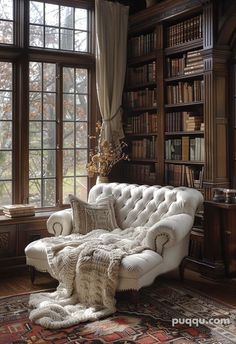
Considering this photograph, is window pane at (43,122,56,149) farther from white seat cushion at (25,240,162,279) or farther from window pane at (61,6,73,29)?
white seat cushion at (25,240,162,279)

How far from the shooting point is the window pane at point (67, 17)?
5891 millimetres

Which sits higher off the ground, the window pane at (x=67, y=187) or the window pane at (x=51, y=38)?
the window pane at (x=51, y=38)

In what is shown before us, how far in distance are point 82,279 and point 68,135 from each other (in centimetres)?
244

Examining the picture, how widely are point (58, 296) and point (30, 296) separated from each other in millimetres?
299

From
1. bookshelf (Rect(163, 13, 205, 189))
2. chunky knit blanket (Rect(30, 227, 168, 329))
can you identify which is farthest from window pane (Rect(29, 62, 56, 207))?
chunky knit blanket (Rect(30, 227, 168, 329))

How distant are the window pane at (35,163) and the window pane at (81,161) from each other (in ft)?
1.67

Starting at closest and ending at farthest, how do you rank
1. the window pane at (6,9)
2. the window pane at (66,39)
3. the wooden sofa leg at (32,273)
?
1. the wooden sofa leg at (32,273)
2. the window pane at (6,9)
3. the window pane at (66,39)

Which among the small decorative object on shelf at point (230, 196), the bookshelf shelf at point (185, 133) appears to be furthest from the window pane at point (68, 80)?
the small decorative object on shelf at point (230, 196)

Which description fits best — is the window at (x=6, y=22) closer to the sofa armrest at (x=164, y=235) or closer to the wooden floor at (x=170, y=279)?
the wooden floor at (x=170, y=279)

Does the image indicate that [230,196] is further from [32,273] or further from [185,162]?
[32,273]

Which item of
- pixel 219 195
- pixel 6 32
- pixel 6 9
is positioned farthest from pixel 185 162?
pixel 6 9

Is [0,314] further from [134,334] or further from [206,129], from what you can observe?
[206,129]

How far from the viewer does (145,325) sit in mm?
3527

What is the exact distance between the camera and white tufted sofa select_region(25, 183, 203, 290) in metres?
3.85
